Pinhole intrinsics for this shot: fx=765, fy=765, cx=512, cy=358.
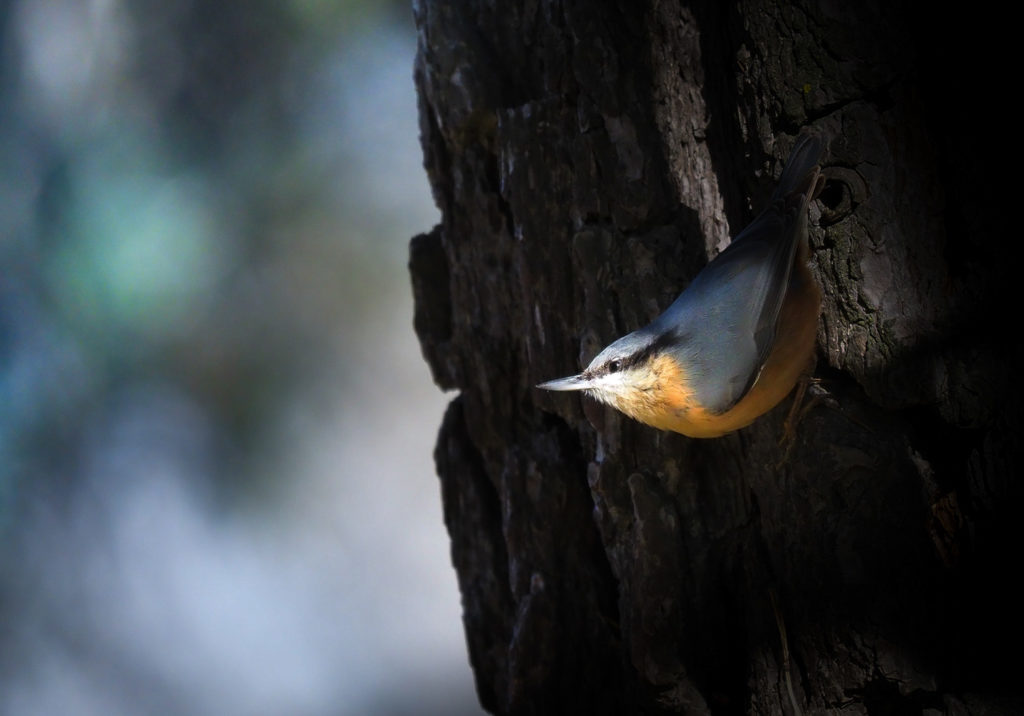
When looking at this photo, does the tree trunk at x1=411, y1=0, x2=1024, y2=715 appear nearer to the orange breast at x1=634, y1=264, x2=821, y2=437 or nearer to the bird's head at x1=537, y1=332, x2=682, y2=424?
the orange breast at x1=634, y1=264, x2=821, y2=437

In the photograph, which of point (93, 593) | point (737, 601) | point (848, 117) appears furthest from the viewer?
point (93, 593)

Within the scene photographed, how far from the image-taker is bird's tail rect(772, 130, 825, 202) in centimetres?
118

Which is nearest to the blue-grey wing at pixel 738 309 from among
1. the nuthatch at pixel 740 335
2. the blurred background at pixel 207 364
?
the nuthatch at pixel 740 335

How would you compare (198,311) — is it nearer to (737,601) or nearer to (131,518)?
(131,518)

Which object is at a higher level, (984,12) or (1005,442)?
(984,12)

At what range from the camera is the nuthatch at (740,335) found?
119 cm

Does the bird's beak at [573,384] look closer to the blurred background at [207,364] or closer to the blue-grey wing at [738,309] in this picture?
the blue-grey wing at [738,309]

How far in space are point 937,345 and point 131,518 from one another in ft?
6.72

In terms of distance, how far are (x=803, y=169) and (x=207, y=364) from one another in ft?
5.59

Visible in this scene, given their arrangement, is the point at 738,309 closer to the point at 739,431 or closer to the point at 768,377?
the point at 768,377

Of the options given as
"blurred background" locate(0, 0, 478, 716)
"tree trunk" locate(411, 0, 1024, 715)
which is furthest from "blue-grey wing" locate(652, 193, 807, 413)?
"blurred background" locate(0, 0, 478, 716)

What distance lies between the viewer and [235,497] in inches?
85.8

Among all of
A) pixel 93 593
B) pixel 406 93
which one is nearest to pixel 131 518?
pixel 93 593

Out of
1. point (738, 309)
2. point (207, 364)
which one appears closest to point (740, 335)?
point (738, 309)
